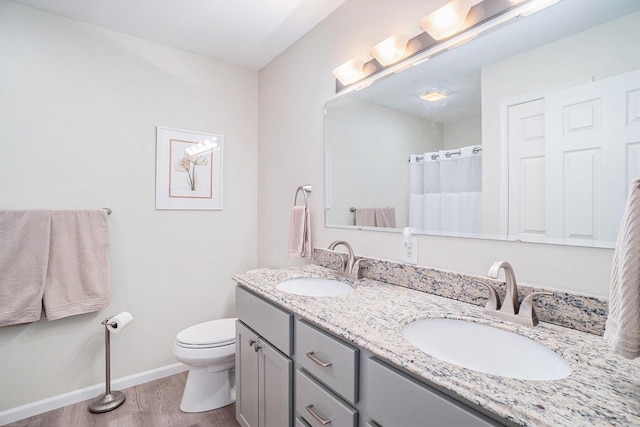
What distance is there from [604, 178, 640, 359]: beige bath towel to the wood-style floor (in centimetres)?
186

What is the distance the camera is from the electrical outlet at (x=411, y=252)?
4.58 feet

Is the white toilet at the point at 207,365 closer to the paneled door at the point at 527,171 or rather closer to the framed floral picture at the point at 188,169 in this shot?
the framed floral picture at the point at 188,169

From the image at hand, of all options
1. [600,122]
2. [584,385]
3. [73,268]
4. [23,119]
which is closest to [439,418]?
[584,385]

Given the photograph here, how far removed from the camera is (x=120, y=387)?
206 centimetres

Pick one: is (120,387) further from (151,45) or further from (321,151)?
(151,45)

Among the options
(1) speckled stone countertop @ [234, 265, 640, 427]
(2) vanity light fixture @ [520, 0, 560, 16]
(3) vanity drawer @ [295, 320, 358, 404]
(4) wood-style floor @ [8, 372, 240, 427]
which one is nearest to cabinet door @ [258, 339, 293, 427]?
(3) vanity drawer @ [295, 320, 358, 404]

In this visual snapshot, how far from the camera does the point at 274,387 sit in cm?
129

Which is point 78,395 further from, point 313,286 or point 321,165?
point 321,165

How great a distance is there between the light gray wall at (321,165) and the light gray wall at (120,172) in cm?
29

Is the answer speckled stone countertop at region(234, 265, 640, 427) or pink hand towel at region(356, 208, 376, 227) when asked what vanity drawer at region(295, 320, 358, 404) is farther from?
pink hand towel at region(356, 208, 376, 227)

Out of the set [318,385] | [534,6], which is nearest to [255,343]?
[318,385]

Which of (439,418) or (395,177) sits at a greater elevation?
(395,177)

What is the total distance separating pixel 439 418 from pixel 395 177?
41.3 inches

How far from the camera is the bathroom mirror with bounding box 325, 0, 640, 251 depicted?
0.87 m
